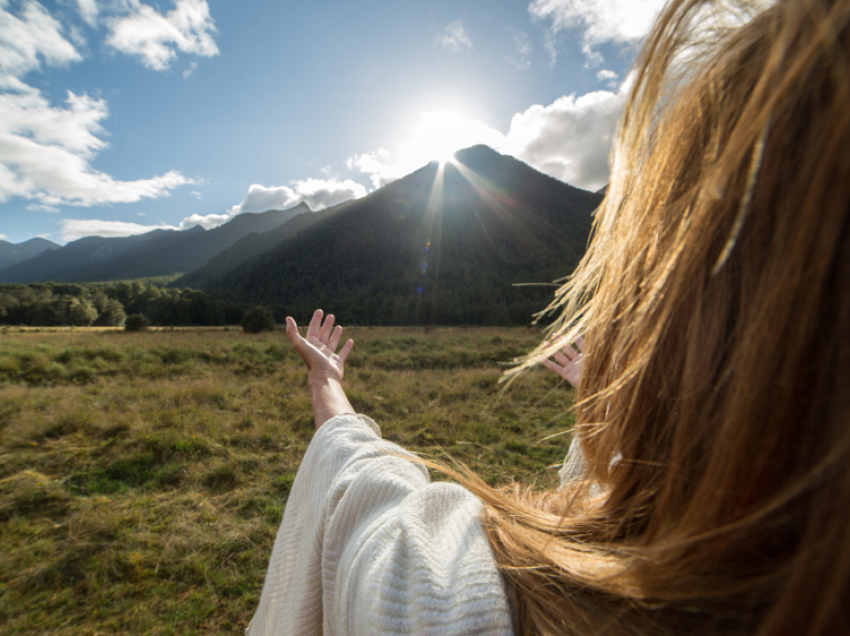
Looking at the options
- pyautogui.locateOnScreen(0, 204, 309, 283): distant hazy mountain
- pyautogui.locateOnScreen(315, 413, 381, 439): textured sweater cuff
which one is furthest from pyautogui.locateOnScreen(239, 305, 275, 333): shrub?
pyautogui.locateOnScreen(0, 204, 309, 283): distant hazy mountain

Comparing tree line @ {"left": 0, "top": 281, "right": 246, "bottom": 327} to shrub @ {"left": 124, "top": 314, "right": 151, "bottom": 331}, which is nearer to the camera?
shrub @ {"left": 124, "top": 314, "right": 151, "bottom": 331}

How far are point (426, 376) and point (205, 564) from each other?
22.0 ft

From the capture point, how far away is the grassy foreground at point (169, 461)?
107 inches

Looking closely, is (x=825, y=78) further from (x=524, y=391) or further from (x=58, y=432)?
(x=524, y=391)

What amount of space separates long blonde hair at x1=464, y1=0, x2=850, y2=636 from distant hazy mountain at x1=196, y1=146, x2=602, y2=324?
40253mm

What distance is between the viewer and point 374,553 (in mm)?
769

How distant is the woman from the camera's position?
0.39m

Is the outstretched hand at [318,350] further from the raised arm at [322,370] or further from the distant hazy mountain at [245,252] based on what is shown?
the distant hazy mountain at [245,252]

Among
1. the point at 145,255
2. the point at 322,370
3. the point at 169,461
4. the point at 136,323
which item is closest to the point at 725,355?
the point at 322,370

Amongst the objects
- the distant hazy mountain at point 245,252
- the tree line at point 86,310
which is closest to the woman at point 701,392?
the tree line at point 86,310

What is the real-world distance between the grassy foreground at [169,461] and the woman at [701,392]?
1.42m

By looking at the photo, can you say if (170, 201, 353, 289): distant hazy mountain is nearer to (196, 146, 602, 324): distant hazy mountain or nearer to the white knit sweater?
(196, 146, 602, 324): distant hazy mountain

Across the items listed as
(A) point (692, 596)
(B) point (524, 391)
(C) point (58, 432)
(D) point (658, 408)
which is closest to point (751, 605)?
(A) point (692, 596)

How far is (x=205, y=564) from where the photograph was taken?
3.02 m
